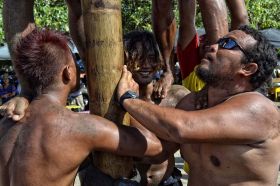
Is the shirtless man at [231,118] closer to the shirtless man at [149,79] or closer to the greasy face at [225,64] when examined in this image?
the greasy face at [225,64]

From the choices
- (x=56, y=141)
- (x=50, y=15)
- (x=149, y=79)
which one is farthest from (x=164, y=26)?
(x=50, y=15)

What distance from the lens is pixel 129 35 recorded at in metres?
3.65

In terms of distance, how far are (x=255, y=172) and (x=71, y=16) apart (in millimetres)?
→ 1814

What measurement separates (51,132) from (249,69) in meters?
1.11

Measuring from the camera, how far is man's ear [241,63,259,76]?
2.73 metres

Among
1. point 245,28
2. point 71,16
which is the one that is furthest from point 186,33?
point 245,28

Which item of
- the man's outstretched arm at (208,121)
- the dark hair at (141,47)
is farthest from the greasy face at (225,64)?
the dark hair at (141,47)

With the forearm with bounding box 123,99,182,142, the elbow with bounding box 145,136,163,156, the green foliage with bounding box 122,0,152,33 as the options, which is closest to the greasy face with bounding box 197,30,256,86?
the forearm with bounding box 123,99,182,142

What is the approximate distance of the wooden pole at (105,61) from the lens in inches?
102

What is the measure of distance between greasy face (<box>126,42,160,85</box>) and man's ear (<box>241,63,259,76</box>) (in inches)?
34.0

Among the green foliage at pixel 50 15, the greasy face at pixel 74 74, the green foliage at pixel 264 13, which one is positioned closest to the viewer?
the greasy face at pixel 74 74

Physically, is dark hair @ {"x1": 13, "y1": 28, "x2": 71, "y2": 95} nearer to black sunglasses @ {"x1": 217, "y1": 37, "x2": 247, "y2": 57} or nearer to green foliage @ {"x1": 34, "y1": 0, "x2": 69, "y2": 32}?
black sunglasses @ {"x1": 217, "y1": 37, "x2": 247, "y2": 57}

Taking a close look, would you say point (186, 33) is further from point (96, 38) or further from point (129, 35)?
point (96, 38)

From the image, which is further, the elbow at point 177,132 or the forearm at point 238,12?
the forearm at point 238,12
